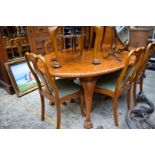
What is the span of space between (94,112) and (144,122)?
62cm

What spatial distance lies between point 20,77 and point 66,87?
1.22 meters

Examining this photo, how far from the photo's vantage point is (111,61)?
173 cm

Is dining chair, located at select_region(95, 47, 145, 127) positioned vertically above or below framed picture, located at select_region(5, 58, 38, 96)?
above

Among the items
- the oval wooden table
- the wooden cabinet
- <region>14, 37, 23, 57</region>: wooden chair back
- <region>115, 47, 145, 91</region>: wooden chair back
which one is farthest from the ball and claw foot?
<region>14, 37, 23, 57</region>: wooden chair back

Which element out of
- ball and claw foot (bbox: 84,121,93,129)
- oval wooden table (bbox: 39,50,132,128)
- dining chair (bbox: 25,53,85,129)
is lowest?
ball and claw foot (bbox: 84,121,93,129)

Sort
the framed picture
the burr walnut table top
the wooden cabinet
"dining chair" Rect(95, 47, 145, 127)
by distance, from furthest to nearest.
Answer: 1. the framed picture
2. the wooden cabinet
3. "dining chair" Rect(95, 47, 145, 127)
4. the burr walnut table top

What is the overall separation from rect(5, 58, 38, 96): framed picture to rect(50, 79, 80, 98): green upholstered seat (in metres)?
0.97

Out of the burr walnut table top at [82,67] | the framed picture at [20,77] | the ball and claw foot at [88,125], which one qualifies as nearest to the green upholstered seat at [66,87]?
the burr walnut table top at [82,67]

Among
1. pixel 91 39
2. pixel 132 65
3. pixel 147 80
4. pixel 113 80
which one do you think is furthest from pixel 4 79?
pixel 147 80

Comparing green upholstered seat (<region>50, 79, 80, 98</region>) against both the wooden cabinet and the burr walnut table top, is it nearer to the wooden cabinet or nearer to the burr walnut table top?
the burr walnut table top

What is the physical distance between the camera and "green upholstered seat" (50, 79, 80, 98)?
1597 mm

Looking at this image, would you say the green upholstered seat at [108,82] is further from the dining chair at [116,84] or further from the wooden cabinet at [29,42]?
the wooden cabinet at [29,42]

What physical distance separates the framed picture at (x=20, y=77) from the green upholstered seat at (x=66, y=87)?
97 centimetres
